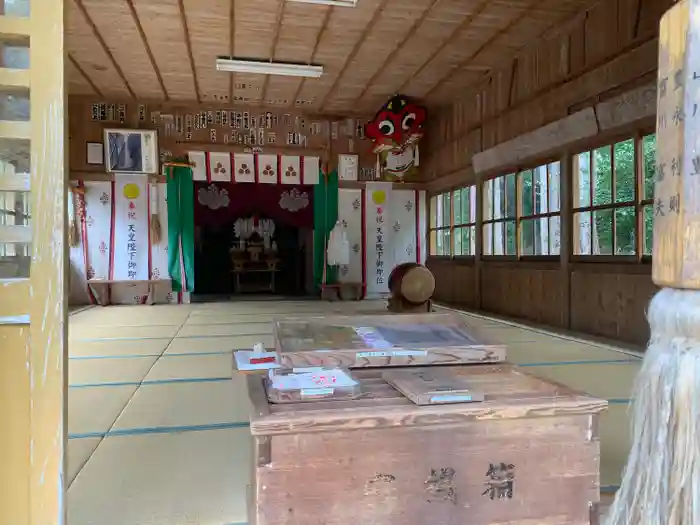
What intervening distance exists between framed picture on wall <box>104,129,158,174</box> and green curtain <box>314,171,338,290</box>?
7.46 ft

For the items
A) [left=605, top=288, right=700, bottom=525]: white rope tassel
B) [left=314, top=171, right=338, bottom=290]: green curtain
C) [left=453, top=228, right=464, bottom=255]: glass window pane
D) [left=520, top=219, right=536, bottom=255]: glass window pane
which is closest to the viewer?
[left=605, top=288, right=700, bottom=525]: white rope tassel

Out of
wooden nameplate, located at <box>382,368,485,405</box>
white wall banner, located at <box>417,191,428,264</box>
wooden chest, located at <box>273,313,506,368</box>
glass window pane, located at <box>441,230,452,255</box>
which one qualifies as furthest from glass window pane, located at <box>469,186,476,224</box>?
wooden nameplate, located at <box>382,368,485,405</box>

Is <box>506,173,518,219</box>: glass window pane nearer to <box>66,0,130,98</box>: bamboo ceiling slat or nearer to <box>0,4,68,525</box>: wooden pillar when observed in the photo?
<box>66,0,130,98</box>: bamboo ceiling slat

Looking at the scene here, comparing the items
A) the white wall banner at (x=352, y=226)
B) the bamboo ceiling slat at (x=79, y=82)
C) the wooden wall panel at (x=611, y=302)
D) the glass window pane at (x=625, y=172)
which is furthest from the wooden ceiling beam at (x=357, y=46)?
the bamboo ceiling slat at (x=79, y=82)

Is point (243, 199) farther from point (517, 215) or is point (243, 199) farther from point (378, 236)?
point (517, 215)

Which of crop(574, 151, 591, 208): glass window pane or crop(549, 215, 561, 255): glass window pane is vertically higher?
crop(574, 151, 591, 208): glass window pane

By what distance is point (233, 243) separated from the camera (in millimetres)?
10305

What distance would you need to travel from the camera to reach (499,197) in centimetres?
606

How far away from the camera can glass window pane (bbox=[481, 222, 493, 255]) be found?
20.6ft

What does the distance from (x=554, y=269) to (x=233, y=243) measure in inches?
263

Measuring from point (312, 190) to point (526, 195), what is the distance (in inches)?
138

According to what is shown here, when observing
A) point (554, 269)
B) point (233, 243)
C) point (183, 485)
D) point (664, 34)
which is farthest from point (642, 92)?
point (233, 243)

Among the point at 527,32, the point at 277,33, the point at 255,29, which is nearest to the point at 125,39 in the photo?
the point at 255,29

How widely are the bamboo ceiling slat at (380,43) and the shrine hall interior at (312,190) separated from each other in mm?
35
